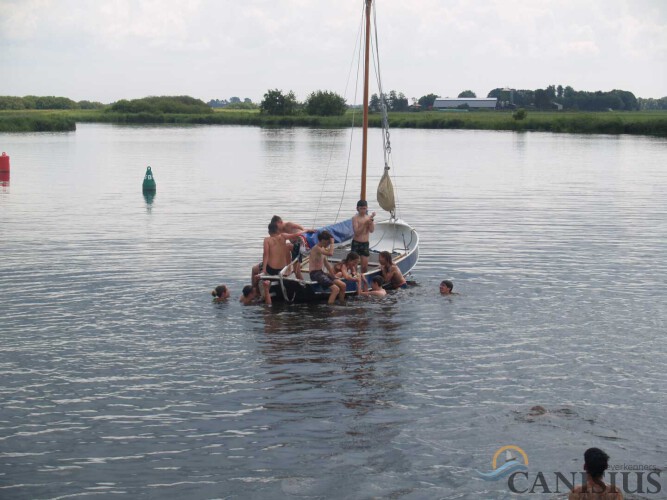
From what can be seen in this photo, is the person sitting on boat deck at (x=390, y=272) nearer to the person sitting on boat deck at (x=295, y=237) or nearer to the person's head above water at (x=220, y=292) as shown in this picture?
the person sitting on boat deck at (x=295, y=237)

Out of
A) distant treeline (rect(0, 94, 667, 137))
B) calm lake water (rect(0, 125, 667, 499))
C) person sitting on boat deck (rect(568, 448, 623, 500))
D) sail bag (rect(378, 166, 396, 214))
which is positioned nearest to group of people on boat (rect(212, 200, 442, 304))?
calm lake water (rect(0, 125, 667, 499))

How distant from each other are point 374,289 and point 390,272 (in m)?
0.77

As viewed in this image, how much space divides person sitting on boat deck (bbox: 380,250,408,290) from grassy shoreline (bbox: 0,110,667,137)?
103 metres

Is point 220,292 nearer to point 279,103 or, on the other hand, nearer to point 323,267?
point 323,267

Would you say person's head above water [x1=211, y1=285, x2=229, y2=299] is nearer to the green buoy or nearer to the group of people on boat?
the group of people on boat

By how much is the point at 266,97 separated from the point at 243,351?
183772 millimetres

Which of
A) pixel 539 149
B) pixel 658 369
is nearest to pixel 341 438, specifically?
→ pixel 658 369

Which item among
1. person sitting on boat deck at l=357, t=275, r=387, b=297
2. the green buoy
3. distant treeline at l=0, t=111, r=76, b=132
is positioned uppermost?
distant treeline at l=0, t=111, r=76, b=132

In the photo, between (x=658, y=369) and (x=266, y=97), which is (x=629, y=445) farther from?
(x=266, y=97)

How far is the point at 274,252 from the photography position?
20.7 m

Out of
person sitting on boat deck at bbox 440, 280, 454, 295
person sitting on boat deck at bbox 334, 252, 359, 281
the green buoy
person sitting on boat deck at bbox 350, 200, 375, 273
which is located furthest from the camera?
the green buoy

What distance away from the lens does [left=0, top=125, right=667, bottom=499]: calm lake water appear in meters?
11.6

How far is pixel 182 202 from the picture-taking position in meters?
44.4

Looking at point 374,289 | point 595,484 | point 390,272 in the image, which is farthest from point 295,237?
point 595,484
